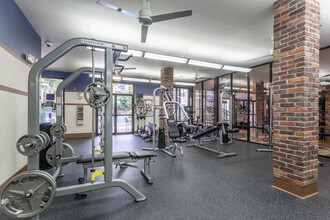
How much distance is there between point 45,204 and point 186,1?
3.55m

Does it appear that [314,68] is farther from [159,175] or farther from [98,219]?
[98,219]

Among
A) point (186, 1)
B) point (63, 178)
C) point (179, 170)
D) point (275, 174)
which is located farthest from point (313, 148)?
point (63, 178)

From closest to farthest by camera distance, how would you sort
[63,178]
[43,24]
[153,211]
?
[153,211], [63,178], [43,24]

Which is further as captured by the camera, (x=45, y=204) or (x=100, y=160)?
(x=100, y=160)

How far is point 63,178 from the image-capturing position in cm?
320

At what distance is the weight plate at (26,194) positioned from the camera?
1765 mm

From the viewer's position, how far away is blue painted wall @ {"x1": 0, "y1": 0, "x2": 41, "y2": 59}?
2.54 metres

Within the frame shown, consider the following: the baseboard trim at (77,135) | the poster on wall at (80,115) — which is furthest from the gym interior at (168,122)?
the baseboard trim at (77,135)

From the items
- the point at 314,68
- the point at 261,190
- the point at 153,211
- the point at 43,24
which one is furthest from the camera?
the point at 43,24

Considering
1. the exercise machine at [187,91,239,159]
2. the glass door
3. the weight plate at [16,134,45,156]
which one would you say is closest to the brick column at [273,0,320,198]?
the exercise machine at [187,91,239,159]

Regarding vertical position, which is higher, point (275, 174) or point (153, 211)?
point (275, 174)

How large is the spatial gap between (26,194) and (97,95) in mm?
1308

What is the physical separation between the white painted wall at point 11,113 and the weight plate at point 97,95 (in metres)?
1.47

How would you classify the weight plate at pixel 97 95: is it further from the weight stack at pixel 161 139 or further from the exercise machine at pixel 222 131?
the exercise machine at pixel 222 131
